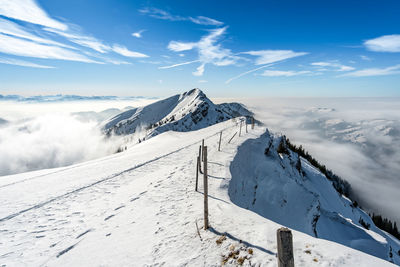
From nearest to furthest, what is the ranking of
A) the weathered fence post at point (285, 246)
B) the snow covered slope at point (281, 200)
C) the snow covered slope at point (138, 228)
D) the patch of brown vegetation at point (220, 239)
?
the weathered fence post at point (285, 246) → the snow covered slope at point (138, 228) → the patch of brown vegetation at point (220, 239) → the snow covered slope at point (281, 200)

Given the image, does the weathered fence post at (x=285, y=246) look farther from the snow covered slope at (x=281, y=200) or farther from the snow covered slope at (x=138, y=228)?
the snow covered slope at (x=281, y=200)

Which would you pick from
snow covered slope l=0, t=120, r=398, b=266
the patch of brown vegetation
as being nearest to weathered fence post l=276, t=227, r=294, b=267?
snow covered slope l=0, t=120, r=398, b=266

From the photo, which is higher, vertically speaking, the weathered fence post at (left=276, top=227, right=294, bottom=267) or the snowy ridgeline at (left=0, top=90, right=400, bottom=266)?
the weathered fence post at (left=276, top=227, right=294, bottom=267)

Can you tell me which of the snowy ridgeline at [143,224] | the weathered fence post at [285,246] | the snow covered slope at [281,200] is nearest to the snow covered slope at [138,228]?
the snowy ridgeline at [143,224]

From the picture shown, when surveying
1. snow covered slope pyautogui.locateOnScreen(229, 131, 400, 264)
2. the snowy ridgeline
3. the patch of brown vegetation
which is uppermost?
the patch of brown vegetation

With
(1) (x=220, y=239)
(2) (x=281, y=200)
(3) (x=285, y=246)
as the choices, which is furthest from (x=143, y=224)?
(2) (x=281, y=200)

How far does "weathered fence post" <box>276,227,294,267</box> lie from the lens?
11.9ft

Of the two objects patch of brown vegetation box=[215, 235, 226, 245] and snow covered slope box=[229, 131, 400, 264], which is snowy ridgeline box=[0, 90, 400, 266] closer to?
patch of brown vegetation box=[215, 235, 226, 245]

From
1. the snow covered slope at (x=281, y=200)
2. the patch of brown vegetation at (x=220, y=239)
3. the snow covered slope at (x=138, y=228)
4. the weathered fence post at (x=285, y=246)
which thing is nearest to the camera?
the weathered fence post at (x=285, y=246)

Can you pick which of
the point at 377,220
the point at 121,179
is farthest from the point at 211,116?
the point at 121,179

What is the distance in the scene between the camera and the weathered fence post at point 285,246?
3.63 meters

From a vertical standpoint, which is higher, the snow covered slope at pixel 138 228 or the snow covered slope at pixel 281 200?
the snow covered slope at pixel 138 228

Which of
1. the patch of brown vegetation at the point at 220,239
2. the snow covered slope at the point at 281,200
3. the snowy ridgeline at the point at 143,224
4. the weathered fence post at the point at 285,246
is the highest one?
the weathered fence post at the point at 285,246

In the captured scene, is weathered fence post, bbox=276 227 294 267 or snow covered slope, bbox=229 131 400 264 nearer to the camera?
weathered fence post, bbox=276 227 294 267
